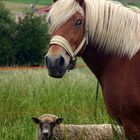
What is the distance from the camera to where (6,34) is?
44000 mm

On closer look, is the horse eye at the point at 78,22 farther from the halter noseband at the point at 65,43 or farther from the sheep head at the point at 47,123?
the sheep head at the point at 47,123

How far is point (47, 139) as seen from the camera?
7312mm

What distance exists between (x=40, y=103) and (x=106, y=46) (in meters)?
3.97

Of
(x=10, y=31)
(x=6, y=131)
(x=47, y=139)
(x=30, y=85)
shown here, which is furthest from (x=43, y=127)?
(x=10, y=31)

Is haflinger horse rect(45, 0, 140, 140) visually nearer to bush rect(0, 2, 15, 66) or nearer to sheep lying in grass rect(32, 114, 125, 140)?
sheep lying in grass rect(32, 114, 125, 140)

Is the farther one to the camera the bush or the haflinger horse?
the bush

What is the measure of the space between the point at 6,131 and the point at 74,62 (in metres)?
2.86

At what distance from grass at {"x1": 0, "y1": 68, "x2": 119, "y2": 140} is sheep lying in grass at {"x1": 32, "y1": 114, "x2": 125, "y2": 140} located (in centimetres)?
14

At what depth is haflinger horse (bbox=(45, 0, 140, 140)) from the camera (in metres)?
4.22

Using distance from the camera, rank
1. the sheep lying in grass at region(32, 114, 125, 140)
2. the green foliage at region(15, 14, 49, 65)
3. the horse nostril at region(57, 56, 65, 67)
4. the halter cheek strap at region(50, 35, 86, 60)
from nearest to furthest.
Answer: the horse nostril at region(57, 56, 65, 67) → the halter cheek strap at region(50, 35, 86, 60) → the sheep lying in grass at region(32, 114, 125, 140) → the green foliage at region(15, 14, 49, 65)

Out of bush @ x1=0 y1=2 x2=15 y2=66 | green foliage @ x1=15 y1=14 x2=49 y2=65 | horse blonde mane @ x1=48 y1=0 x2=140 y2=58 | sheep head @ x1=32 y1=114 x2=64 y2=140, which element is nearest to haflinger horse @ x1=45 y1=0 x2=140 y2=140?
horse blonde mane @ x1=48 y1=0 x2=140 y2=58

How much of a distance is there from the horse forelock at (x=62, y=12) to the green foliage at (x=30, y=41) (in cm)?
3531

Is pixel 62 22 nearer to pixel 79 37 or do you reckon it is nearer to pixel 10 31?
pixel 79 37

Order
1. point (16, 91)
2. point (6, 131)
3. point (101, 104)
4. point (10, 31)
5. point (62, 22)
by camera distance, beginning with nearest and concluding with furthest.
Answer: point (62, 22), point (6, 131), point (101, 104), point (16, 91), point (10, 31)
